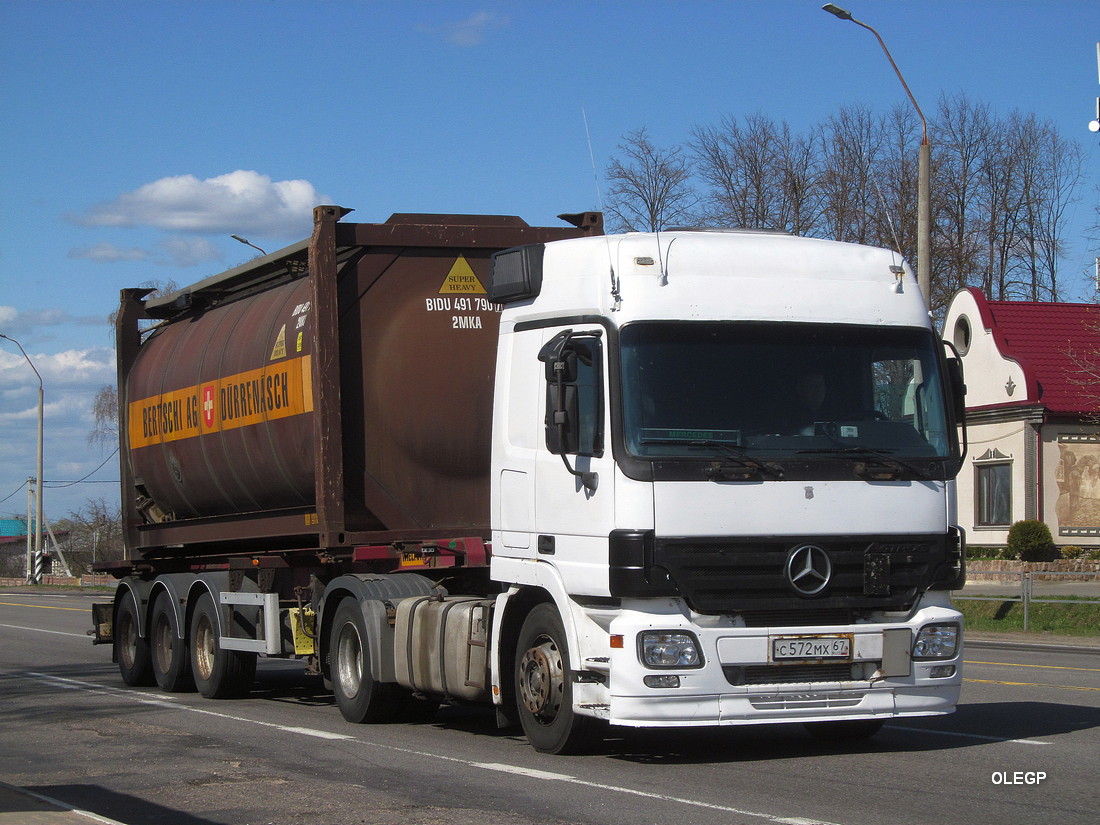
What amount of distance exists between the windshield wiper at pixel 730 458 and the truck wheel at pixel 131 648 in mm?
9533

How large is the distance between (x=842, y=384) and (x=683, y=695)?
7.24 ft

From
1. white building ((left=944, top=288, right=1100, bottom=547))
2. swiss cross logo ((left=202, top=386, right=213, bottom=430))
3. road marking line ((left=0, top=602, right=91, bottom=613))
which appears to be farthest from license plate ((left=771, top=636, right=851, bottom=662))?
road marking line ((left=0, top=602, right=91, bottom=613))

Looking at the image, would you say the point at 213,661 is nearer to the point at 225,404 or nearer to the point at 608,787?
the point at 225,404

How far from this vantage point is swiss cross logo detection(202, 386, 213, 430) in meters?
14.6

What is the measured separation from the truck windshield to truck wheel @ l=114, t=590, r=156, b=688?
948 centimetres


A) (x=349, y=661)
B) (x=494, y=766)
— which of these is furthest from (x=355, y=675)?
(x=494, y=766)

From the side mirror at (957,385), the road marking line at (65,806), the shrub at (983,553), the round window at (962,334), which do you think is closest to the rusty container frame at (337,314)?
the road marking line at (65,806)

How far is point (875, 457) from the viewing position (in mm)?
8891

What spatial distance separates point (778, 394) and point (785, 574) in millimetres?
1110

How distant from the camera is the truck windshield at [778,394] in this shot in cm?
867

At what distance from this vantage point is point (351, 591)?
11711 mm

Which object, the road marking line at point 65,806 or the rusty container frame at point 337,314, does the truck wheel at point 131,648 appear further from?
the road marking line at point 65,806

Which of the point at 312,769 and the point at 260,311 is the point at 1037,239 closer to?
the point at 260,311

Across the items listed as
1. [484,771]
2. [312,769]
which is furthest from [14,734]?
[484,771]
